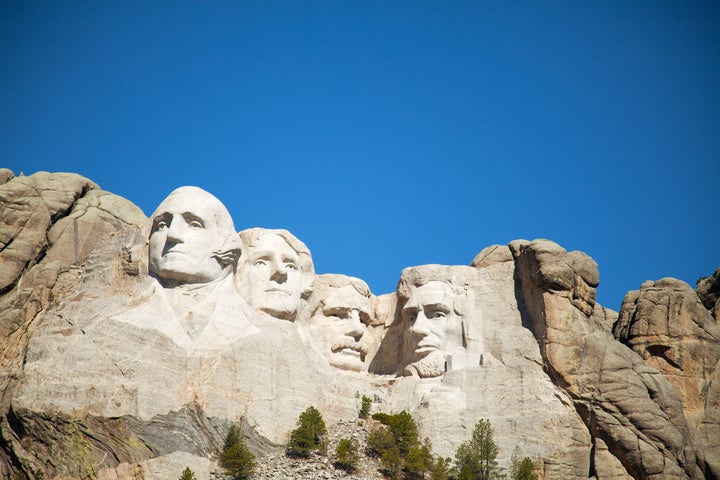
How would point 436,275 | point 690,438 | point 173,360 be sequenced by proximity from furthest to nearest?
point 436,275 → point 690,438 → point 173,360

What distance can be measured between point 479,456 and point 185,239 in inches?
375

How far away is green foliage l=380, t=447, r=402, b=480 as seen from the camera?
3250cm

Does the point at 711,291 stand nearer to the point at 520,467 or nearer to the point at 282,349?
the point at 520,467

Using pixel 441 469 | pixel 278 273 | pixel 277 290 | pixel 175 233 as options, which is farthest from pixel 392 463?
pixel 175 233


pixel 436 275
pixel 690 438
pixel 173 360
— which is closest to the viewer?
pixel 173 360

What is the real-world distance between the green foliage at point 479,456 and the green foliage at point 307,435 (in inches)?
140

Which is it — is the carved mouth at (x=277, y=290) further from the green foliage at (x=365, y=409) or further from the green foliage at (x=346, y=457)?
the green foliage at (x=346, y=457)

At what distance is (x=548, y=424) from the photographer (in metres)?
34.1

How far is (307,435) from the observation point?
32.3 m

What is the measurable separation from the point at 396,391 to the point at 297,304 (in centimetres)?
373

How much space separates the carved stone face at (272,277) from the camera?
3610 centimetres

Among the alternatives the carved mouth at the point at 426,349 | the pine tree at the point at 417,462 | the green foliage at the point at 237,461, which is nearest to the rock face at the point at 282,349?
the carved mouth at the point at 426,349

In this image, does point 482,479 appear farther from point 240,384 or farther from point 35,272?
point 35,272

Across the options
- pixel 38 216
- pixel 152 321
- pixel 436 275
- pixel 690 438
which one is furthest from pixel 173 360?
pixel 690 438
